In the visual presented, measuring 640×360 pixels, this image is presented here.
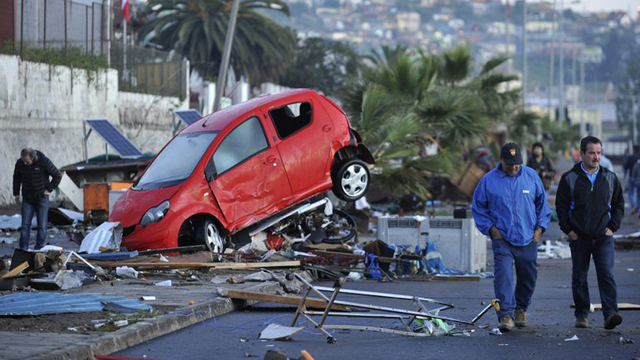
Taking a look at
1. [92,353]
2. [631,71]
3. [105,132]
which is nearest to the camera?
[92,353]

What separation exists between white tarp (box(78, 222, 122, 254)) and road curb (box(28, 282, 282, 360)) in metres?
3.62

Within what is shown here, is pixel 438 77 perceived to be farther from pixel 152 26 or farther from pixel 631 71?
pixel 631 71

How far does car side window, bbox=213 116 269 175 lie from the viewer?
671 inches

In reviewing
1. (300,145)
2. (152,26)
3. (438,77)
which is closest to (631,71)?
(152,26)

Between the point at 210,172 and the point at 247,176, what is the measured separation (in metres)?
0.63

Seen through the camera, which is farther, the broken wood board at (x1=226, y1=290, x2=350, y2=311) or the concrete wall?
the concrete wall

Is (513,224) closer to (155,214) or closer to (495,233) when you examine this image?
(495,233)

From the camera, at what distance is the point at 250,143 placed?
57.1ft

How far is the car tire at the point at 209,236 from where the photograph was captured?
1639 cm

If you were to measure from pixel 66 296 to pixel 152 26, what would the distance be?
153 ft

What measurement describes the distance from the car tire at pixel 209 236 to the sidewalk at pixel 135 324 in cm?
274

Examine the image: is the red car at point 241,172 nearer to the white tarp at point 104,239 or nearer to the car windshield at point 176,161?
the car windshield at point 176,161

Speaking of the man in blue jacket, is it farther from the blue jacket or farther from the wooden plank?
the wooden plank

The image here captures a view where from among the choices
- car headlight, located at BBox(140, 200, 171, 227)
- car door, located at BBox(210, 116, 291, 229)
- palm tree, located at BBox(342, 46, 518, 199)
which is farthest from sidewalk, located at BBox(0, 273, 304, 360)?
palm tree, located at BBox(342, 46, 518, 199)
